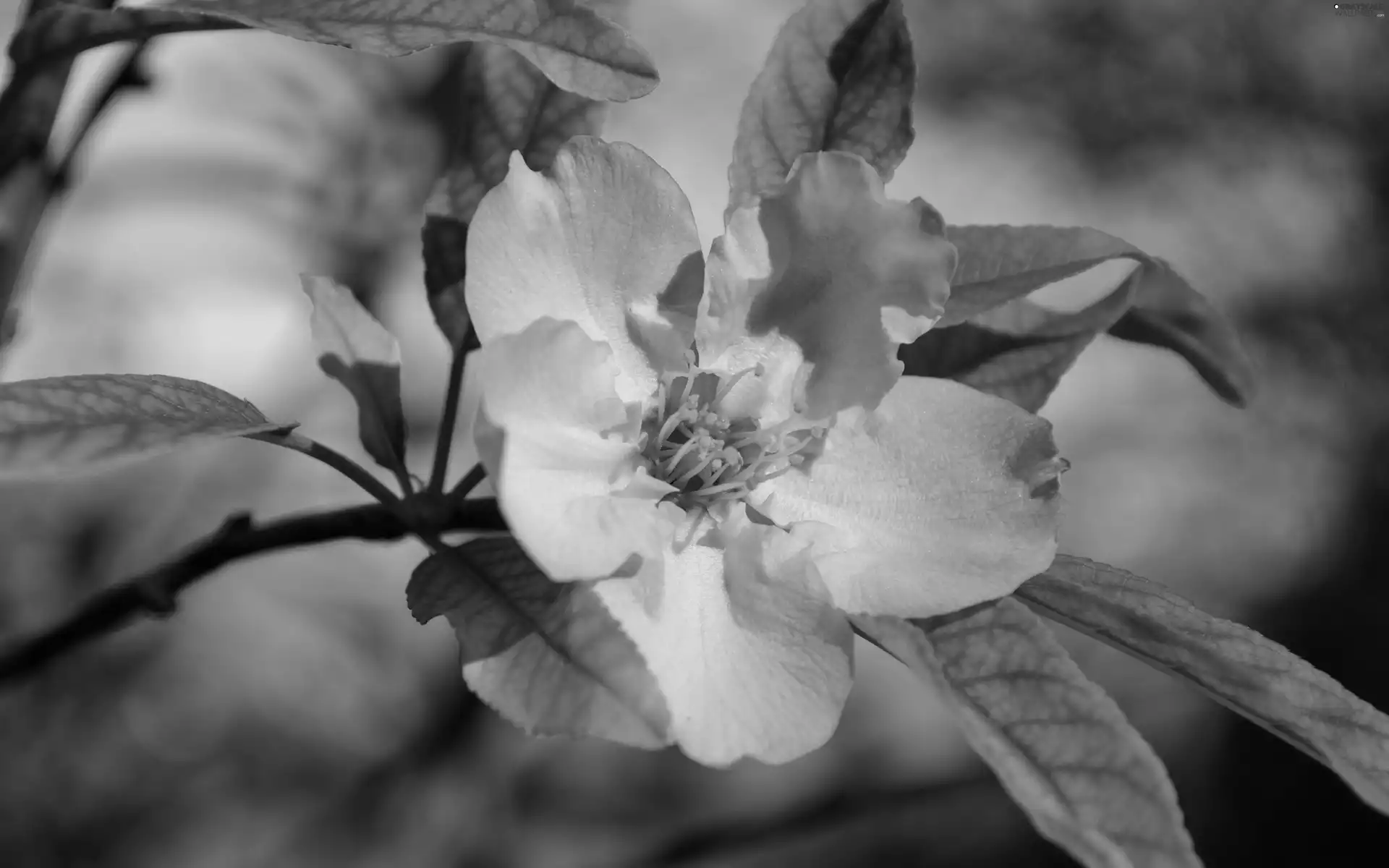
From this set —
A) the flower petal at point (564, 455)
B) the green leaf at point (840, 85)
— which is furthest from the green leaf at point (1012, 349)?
the flower petal at point (564, 455)

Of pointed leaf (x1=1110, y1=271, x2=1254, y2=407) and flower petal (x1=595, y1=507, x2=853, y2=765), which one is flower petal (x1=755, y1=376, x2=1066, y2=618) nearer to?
flower petal (x1=595, y1=507, x2=853, y2=765)

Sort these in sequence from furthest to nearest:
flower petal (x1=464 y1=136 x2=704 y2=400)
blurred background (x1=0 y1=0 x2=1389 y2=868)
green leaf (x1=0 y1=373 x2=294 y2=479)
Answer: blurred background (x1=0 y1=0 x2=1389 y2=868) → flower petal (x1=464 y1=136 x2=704 y2=400) → green leaf (x1=0 y1=373 x2=294 y2=479)

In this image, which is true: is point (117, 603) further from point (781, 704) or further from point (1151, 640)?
point (1151, 640)

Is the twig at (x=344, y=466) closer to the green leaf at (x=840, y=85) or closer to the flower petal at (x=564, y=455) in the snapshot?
the flower petal at (x=564, y=455)

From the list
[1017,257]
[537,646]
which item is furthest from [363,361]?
[1017,257]

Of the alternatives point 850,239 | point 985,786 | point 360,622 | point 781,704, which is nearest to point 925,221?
point 850,239

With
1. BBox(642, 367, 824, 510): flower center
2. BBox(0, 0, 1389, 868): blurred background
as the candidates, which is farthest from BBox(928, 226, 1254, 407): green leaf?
BBox(0, 0, 1389, 868): blurred background
